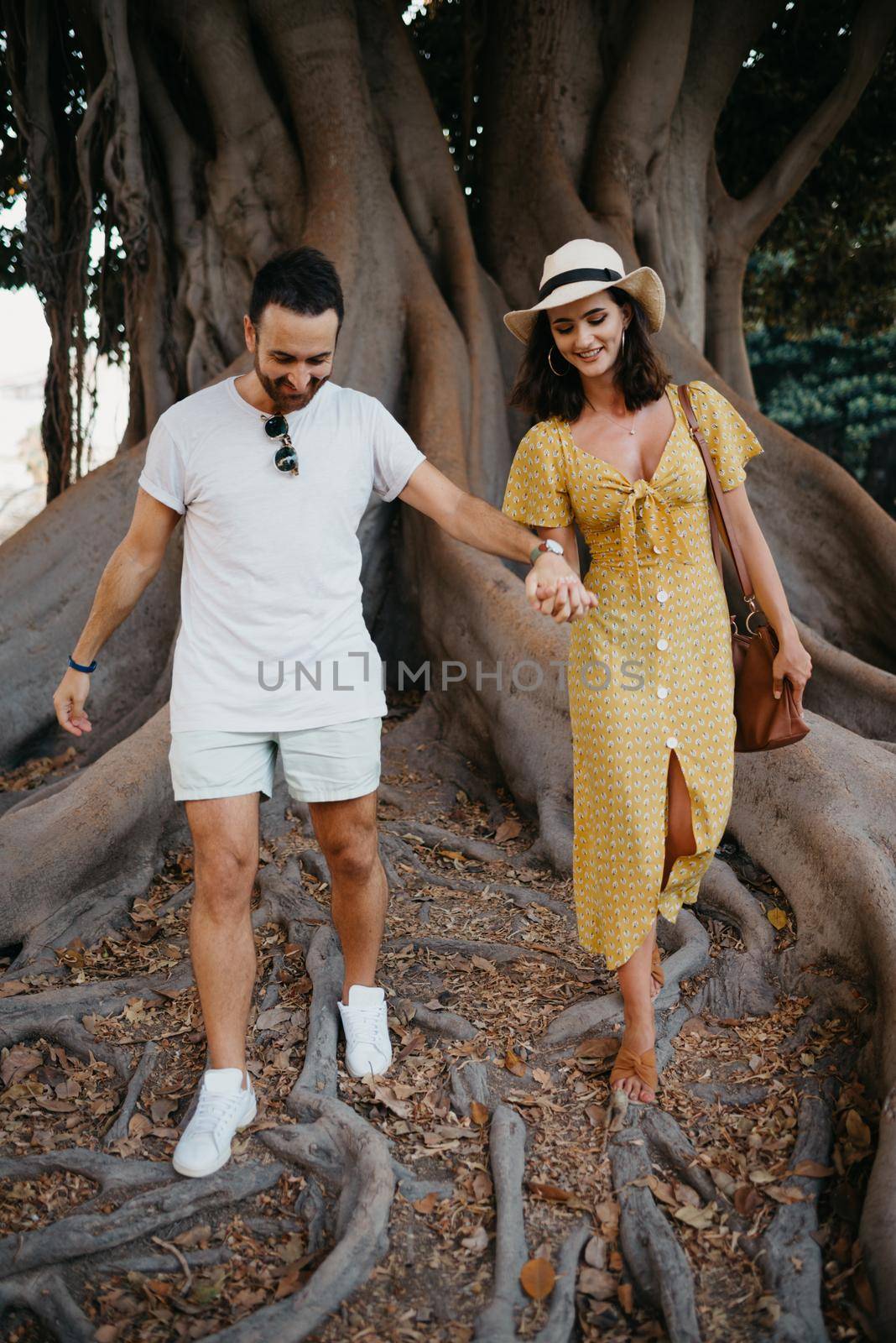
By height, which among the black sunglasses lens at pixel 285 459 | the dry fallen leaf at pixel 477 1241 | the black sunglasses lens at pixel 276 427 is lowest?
the dry fallen leaf at pixel 477 1241

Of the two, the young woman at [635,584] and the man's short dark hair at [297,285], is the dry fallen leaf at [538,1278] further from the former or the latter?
the man's short dark hair at [297,285]

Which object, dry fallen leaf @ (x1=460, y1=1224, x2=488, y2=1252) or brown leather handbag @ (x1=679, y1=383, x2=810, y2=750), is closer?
dry fallen leaf @ (x1=460, y1=1224, x2=488, y2=1252)

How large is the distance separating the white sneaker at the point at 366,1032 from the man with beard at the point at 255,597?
0.29 meters

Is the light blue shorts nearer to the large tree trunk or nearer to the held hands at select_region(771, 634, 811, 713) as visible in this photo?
the held hands at select_region(771, 634, 811, 713)

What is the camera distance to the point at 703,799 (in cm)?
Answer: 250

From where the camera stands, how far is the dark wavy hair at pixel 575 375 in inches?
97.3

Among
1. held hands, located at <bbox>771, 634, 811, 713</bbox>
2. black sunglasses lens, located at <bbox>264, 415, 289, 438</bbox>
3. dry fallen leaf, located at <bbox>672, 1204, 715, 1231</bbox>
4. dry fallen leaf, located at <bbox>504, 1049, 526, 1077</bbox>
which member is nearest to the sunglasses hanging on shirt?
black sunglasses lens, located at <bbox>264, 415, 289, 438</bbox>

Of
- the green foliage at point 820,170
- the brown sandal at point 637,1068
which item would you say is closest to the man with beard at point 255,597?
the brown sandal at point 637,1068

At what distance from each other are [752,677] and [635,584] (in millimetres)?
391

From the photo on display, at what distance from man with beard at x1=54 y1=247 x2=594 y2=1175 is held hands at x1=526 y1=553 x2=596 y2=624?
1 centimetres

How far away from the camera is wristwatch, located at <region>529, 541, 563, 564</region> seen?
2.38 meters

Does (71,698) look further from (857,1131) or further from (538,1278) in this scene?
(857,1131)

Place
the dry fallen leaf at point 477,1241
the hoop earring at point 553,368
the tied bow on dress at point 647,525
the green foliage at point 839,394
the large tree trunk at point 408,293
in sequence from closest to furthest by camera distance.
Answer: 1. the dry fallen leaf at point 477,1241
2. the tied bow on dress at point 647,525
3. the hoop earring at point 553,368
4. the large tree trunk at point 408,293
5. the green foliage at point 839,394

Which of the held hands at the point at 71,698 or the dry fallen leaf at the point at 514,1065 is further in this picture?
the dry fallen leaf at the point at 514,1065
